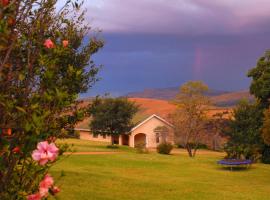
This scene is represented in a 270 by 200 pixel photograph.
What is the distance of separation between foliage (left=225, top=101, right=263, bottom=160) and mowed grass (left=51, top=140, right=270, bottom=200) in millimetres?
9131

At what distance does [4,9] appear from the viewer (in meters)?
3.70

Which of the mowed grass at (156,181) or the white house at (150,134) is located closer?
the mowed grass at (156,181)

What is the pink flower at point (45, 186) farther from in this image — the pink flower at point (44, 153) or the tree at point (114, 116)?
the tree at point (114, 116)

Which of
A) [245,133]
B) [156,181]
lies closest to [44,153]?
[156,181]

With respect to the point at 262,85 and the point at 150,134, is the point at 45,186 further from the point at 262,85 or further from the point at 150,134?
the point at 150,134

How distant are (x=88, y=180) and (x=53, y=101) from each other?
1841cm

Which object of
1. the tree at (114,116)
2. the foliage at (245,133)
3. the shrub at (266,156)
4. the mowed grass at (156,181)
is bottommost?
the mowed grass at (156,181)

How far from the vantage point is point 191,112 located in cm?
5400

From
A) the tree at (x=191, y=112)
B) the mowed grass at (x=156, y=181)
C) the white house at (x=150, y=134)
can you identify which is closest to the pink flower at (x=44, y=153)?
the mowed grass at (x=156, y=181)

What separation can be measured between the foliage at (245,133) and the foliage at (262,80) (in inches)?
46.4

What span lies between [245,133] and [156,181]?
83.7 feet

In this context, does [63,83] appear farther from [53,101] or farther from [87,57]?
[87,57]

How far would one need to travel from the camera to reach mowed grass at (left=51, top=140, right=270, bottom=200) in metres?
19.6

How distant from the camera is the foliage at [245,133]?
45.0 metres
